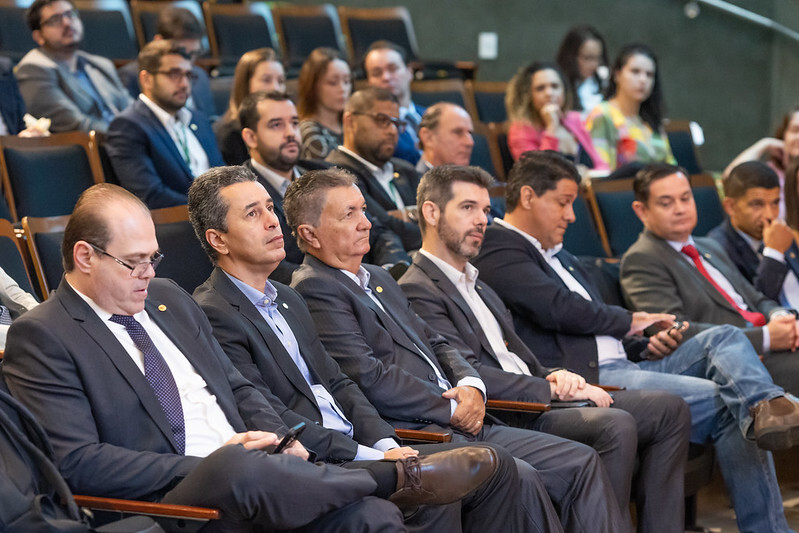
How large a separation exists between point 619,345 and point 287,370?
1.34 metres

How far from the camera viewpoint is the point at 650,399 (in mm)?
2938

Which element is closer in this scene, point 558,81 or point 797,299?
point 797,299

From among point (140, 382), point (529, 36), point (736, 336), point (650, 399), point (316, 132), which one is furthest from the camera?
point (529, 36)

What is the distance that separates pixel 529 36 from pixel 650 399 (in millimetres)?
4517

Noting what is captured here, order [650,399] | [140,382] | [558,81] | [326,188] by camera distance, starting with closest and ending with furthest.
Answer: [140,382], [326,188], [650,399], [558,81]

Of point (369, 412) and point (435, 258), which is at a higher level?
point (435, 258)

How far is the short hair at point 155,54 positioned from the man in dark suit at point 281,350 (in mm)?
1590

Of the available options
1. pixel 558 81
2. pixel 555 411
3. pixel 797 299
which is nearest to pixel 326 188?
pixel 555 411

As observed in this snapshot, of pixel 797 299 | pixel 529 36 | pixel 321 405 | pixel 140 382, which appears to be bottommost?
pixel 797 299

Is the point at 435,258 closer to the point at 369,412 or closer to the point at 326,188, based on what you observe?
the point at 326,188

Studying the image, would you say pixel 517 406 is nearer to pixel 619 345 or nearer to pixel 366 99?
pixel 619 345

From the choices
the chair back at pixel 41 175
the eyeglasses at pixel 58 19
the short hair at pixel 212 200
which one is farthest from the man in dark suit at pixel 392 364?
the eyeglasses at pixel 58 19

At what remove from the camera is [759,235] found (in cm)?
405

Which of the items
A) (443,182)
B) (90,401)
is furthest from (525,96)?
(90,401)
